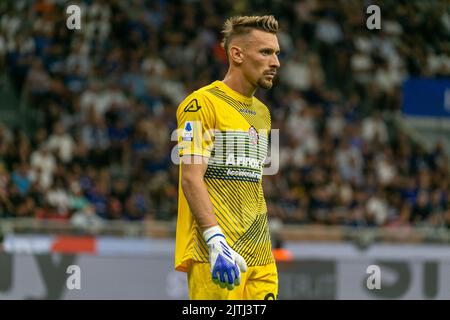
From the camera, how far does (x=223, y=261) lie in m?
5.68

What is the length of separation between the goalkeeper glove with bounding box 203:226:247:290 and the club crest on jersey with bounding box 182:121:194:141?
1.72 feet

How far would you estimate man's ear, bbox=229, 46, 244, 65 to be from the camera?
246 inches

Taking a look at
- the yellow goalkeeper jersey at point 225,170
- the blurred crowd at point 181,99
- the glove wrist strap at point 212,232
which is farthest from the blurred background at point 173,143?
the glove wrist strap at point 212,232

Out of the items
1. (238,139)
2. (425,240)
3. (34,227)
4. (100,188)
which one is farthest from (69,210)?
(238,139)

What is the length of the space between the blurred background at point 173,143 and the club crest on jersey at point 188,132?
23.6ft

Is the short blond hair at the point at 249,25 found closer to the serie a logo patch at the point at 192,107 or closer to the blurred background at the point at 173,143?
the serie a logo patch at the point at 192,107

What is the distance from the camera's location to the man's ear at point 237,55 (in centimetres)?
626

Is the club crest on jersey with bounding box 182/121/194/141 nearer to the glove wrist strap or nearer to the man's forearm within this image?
the man's forearm

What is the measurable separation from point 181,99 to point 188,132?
12896 mm

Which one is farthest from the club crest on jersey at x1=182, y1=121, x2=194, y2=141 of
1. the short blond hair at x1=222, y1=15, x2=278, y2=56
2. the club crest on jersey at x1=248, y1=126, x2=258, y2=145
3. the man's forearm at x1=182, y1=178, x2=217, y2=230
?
the short blond hair at x1=222, y1=15, x2=278, y2=56
